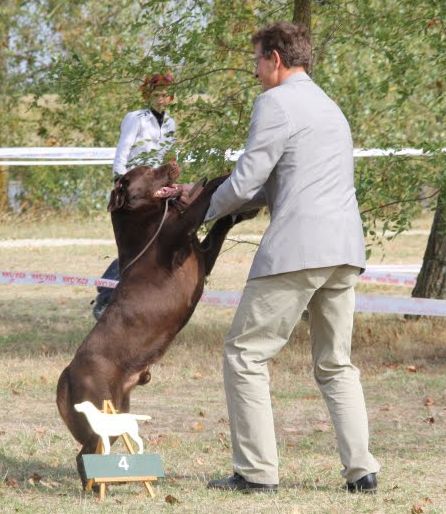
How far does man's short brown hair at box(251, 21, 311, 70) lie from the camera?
16.9 feet

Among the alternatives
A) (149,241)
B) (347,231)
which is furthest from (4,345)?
(347,231)

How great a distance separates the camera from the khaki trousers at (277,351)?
5211 mm

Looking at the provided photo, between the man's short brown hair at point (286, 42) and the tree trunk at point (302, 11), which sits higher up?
the tree trunk at point (302, 11)

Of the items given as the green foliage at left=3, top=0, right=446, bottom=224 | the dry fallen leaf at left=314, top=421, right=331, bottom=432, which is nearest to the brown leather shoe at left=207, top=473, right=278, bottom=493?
the dry fallen leaf at left=314, top=421, right=331, bottom=432

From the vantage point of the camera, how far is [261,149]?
5.09 meters

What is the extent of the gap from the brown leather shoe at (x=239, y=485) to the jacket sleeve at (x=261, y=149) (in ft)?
4.25

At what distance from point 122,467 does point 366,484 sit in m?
1.12

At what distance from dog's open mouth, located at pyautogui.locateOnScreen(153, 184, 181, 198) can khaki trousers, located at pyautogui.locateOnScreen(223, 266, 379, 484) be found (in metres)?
0.66

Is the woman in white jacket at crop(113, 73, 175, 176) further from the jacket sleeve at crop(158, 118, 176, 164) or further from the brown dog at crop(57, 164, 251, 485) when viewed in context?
the brown dog at crop(57, 164, 251, 485)

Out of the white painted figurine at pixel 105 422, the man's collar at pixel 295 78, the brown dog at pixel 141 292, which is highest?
the man's collar at pixel 295 78

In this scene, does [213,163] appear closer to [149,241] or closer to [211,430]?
[211,430]

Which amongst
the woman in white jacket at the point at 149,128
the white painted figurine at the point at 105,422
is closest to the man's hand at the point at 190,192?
the white painted figurine at the point at 105,422

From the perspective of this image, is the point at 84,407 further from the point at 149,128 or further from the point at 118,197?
the point at 149,128

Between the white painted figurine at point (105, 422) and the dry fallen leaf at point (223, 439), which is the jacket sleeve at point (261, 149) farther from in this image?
the dry fallen leaf at point (223, 439)
